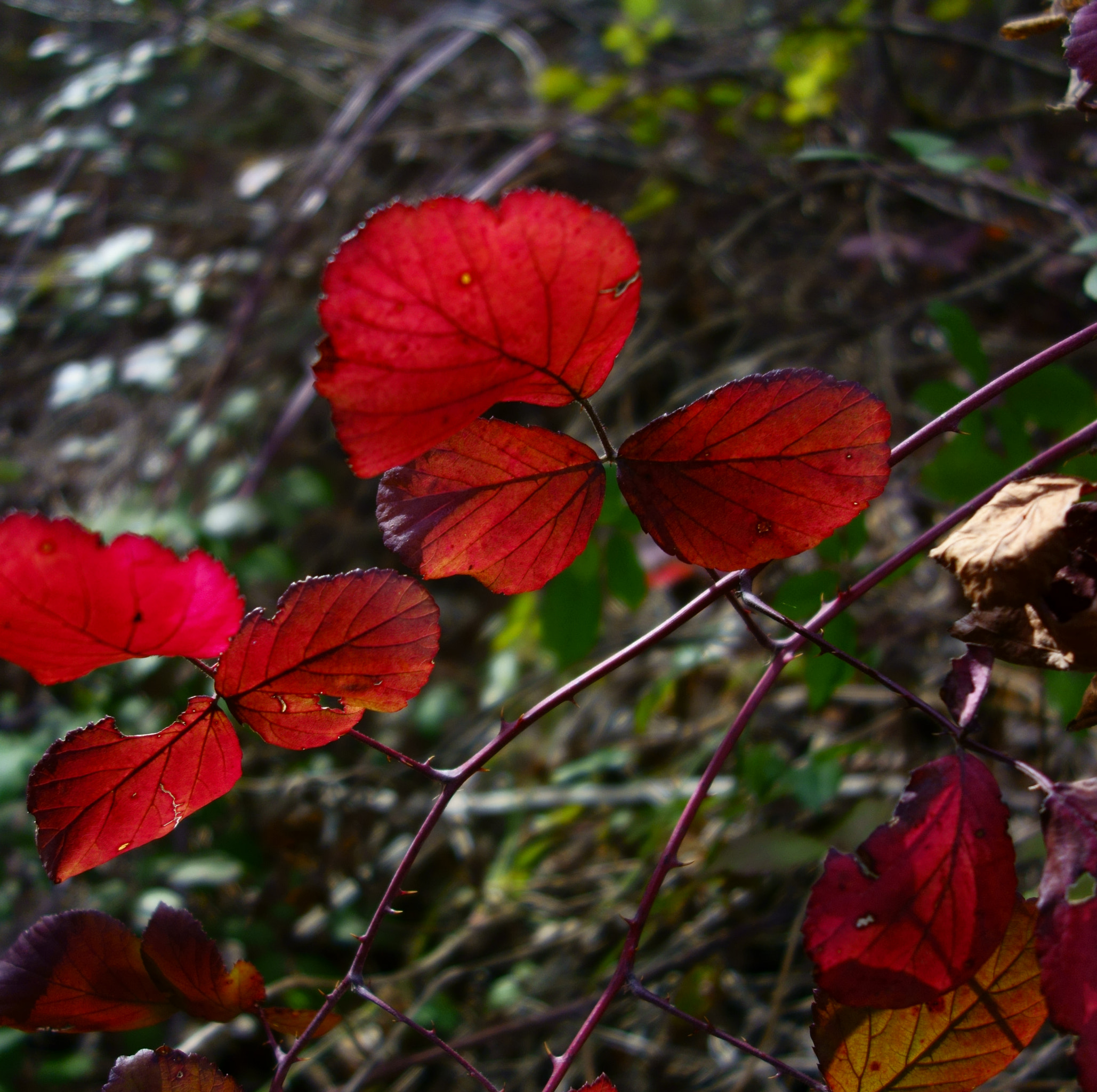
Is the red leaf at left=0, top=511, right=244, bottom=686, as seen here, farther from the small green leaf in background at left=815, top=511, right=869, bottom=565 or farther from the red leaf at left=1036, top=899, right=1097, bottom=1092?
the small green leaf in background at left=815, top=511, right=869, bottom=565

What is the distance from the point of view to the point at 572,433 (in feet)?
5.07

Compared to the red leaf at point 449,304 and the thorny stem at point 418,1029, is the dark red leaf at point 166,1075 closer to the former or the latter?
the thorny stem at point 418,1029

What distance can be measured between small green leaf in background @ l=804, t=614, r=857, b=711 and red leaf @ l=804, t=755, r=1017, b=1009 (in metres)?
0.24

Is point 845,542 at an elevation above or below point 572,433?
above

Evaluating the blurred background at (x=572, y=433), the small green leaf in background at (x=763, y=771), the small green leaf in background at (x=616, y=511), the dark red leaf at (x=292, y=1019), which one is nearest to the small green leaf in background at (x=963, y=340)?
the blurred background at (x=572, y=433)

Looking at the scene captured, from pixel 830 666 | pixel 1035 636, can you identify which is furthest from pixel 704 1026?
pixel 830 666

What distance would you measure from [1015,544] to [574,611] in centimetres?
60

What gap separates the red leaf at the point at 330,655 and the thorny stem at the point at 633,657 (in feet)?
0.16

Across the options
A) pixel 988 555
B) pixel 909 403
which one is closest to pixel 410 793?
pixel 909 403

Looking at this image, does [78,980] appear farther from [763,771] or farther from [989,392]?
[763,771]

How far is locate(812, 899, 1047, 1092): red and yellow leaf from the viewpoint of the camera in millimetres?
375

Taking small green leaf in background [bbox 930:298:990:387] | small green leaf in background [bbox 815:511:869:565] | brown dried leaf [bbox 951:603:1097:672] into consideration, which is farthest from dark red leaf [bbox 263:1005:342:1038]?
small green leaf in background [bbox 930:298:990:387]

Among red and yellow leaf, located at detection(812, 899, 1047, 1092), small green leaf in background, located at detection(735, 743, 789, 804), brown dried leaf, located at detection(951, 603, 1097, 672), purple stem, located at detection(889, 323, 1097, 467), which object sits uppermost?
purple stem, located at detection(889, 323, 1097, 467)

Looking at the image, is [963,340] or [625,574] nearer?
[963,340]
